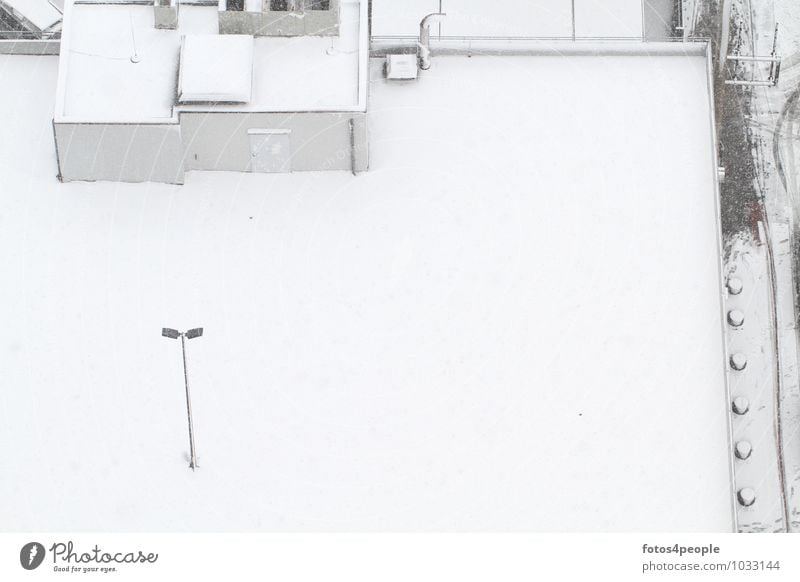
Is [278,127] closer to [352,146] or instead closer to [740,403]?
[352,146]

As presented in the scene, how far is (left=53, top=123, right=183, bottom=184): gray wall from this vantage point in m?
34.6

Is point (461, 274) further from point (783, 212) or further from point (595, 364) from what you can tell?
point (783, 212)

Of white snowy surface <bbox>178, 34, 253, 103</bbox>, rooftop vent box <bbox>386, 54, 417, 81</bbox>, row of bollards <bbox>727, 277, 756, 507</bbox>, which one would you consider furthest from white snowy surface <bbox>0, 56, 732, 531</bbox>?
row of bollards <bbox>727, 277, 756, 507</bbox>

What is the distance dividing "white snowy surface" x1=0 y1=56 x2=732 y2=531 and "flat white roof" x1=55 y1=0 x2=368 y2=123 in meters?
1.97

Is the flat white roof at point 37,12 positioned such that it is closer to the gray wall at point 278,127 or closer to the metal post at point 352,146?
the gray wall at point 278,127

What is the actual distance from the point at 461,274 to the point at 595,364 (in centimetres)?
378

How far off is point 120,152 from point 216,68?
9.96 ft

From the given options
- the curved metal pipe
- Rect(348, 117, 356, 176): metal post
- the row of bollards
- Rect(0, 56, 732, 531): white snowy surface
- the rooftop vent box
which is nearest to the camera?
Rect(0, 56, 732, 531): white snowy surface

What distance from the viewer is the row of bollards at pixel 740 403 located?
37469mm

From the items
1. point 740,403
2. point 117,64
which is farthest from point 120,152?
point 740,403

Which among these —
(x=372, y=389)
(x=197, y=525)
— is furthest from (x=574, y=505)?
(x=197, y=525)

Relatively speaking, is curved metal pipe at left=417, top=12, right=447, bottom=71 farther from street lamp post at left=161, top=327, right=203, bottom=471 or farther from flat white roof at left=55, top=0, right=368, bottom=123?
street lamp post at left=161, top=327, right=203, bottom=471

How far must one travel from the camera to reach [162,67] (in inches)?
1387

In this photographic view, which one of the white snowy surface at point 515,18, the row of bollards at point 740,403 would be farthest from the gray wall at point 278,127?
the row of bollards at point 740,403
